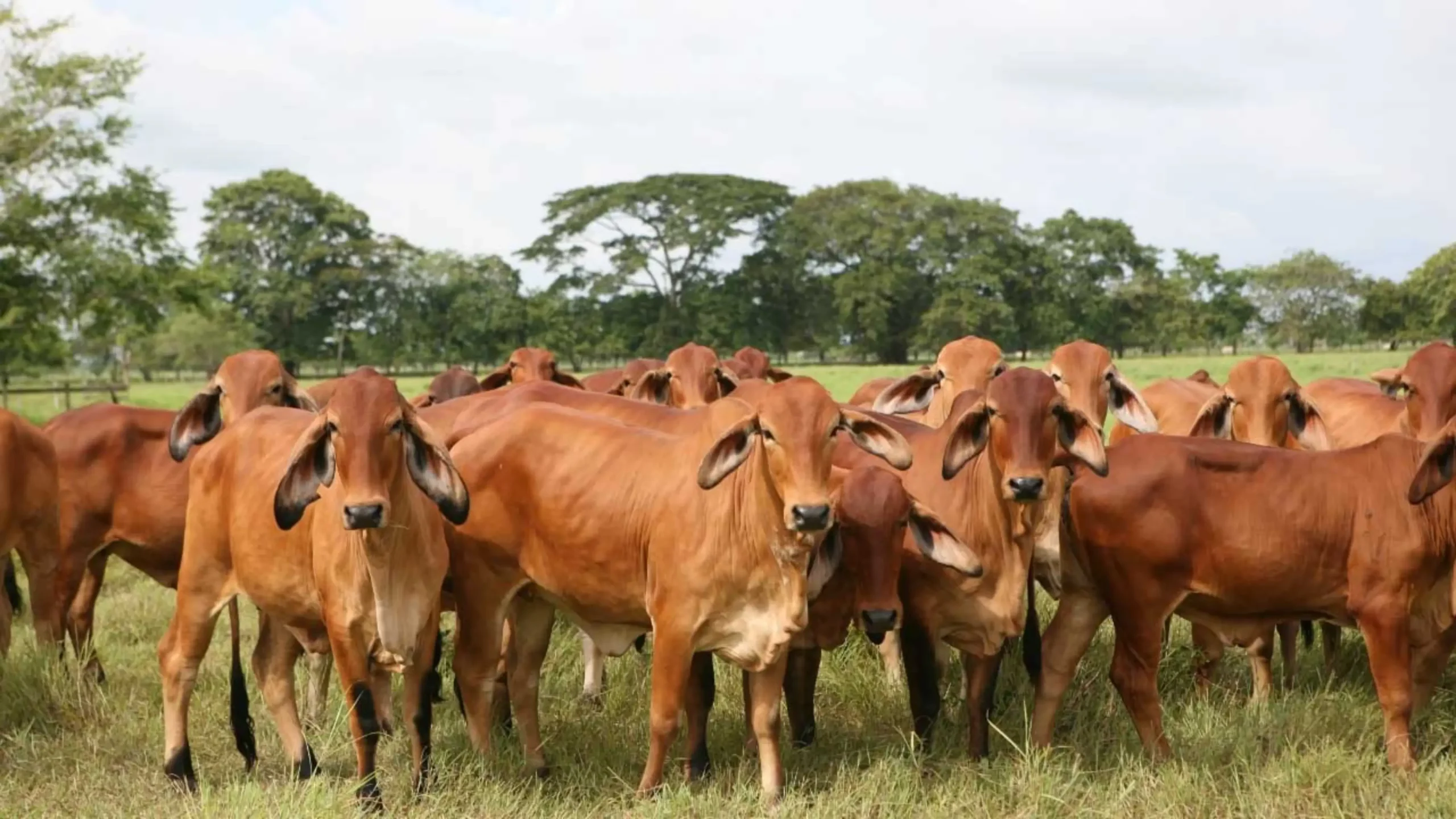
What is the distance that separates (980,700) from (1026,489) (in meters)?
1.02

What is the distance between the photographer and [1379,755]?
4.97m

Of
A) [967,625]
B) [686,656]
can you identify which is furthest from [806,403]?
[967,625]

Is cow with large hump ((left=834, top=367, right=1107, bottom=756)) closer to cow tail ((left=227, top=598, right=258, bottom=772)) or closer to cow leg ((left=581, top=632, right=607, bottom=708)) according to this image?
cow leg ((left=581, top=632, right=607, bottom=708))

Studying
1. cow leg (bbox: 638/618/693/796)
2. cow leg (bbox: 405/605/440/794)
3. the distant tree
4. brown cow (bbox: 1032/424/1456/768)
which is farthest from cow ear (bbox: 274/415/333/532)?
the distant tree

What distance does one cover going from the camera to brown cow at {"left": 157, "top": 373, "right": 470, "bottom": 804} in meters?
4.56

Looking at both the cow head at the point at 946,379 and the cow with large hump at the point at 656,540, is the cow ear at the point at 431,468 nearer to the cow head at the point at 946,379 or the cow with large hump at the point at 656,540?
the cow with large hump at the point at 656,540

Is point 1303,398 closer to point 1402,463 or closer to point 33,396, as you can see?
point 1402,463

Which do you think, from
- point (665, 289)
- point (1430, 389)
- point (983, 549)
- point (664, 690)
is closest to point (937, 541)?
point (983, 549)

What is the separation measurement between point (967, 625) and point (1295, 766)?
134 cm

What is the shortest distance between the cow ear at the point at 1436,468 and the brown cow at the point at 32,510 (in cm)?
625

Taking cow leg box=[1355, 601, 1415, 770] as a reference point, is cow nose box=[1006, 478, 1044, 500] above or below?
above

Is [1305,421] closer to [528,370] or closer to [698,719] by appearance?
[698,719]

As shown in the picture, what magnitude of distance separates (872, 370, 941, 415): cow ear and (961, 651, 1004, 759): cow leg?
208cm

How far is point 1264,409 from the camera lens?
23.8 ft
